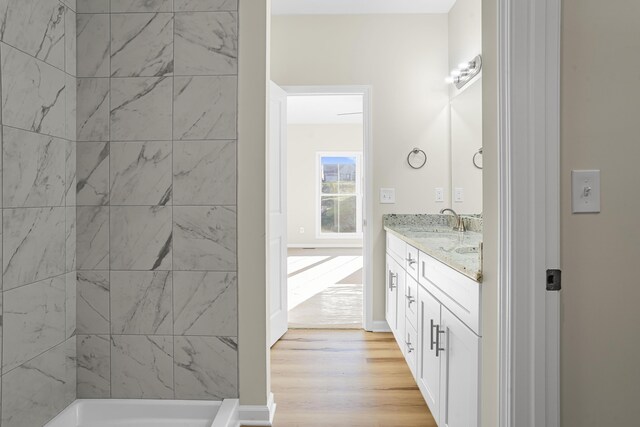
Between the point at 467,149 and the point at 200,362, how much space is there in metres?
2.38

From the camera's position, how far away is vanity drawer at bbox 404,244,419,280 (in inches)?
92.4

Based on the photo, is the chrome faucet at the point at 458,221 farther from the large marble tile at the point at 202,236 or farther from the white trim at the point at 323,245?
the white trim at the point at 323,245

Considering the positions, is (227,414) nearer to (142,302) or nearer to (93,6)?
(142,302)

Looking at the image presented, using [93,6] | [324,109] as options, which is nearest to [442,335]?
[93,6]

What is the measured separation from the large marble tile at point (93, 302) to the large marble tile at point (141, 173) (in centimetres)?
39

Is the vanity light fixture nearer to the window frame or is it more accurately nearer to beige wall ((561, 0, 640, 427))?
beige wall ((561, 0, 640, 427))

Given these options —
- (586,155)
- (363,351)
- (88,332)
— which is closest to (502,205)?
(586,155)

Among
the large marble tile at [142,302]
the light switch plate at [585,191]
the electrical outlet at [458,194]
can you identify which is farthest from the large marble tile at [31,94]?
the electrical outlet at [458,194]

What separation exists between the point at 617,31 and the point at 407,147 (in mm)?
2516

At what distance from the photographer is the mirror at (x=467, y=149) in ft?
9.53

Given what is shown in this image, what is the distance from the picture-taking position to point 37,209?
1740 mm

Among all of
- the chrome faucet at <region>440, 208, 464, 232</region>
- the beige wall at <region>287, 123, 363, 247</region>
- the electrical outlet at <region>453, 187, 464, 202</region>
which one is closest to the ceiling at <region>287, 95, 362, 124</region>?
the beige wall at <region>287, 123, 363, 247</region>

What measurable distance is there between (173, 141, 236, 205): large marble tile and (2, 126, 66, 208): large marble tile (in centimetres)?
50

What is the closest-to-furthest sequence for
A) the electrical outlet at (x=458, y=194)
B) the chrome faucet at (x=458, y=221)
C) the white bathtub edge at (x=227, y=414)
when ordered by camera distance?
1. the white bathtub edge at (x=227, y=414)
2. the chrome faucet at (x=458, y=221)
3. the electrical outlet at (x=458, y=194)
